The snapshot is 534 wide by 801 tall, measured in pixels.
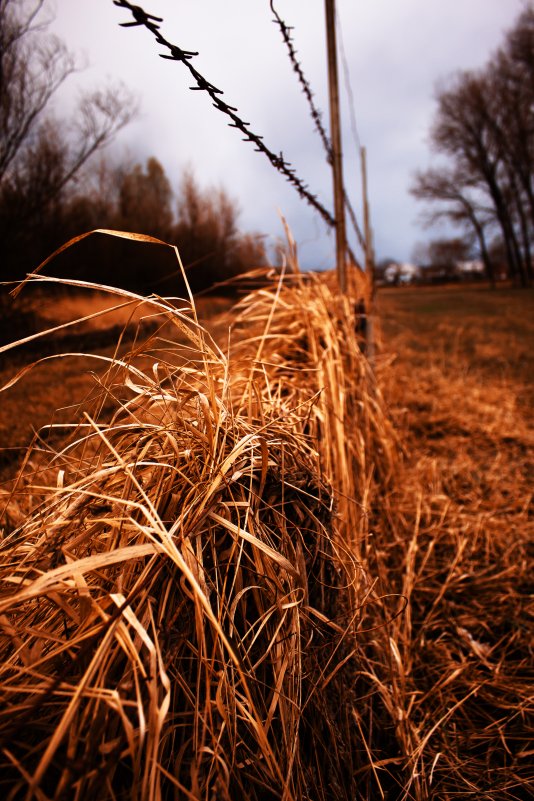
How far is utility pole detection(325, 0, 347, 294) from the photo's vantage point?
1412mm

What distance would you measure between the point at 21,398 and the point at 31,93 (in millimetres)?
7347

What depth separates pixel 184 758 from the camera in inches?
16.7

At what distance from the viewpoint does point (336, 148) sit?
157 centimetres

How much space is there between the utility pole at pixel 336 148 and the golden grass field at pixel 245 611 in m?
0.31

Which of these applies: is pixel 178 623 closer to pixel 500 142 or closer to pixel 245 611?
pixel 245 611

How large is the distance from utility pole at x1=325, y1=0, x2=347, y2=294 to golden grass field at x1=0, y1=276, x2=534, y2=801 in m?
0.31

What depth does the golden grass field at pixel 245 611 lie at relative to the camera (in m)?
0.37

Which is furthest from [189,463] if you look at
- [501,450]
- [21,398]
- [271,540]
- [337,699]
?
[501,450]

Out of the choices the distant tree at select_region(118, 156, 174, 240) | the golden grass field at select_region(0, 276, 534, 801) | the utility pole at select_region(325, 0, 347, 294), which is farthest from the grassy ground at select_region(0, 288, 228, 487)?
the distant tree at select_region(118, 156, 174, 240)

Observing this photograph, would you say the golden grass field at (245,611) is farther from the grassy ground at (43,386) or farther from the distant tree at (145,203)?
the distant tree at (145,203)

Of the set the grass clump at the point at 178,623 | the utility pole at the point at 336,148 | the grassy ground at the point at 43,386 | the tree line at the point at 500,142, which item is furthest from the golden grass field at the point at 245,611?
the tree line at the point at 500,142

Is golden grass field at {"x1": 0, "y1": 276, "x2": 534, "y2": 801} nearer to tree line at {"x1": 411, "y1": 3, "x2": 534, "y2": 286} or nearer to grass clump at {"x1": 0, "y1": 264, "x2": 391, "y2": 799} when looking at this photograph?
grass clump at {"x1": 0, "y1": 264, "x2": 391, "y2": 799}

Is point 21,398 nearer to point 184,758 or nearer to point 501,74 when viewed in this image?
point 184,758

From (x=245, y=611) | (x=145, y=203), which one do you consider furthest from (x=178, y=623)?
(x=145, y=203)
